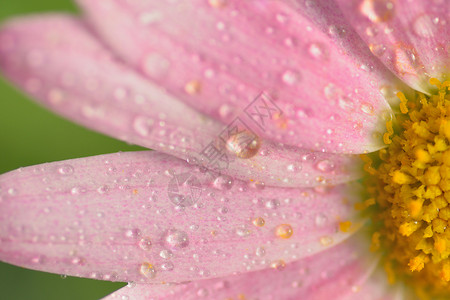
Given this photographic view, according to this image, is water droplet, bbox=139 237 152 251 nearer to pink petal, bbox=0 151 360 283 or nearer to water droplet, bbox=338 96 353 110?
pink petal, bbox=0 151 360 283

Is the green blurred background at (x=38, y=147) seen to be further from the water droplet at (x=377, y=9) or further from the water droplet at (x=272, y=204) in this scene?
the water droplet at (x=377, y=9)

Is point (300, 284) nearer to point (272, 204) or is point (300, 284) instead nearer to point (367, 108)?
point (272, 204)

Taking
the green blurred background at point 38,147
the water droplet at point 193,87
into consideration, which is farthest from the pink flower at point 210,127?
the green blurred background at point 38,147

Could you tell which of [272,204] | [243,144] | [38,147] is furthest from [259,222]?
[38,147]

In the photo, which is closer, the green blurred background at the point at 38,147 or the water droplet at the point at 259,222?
the water droplet at the point at 259,222

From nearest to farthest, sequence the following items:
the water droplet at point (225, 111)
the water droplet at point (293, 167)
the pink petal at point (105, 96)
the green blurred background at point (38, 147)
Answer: the pink petal at point (105, 96) → the water droplet at point (225, 111) → the water droplet at point (293, 167) → the green blurred background at point (38, 147)

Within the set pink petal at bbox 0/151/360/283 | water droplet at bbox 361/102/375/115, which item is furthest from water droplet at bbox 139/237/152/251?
water droplet at bbox 361/102/375/115

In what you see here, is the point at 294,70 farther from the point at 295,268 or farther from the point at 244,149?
the point at 295,268
